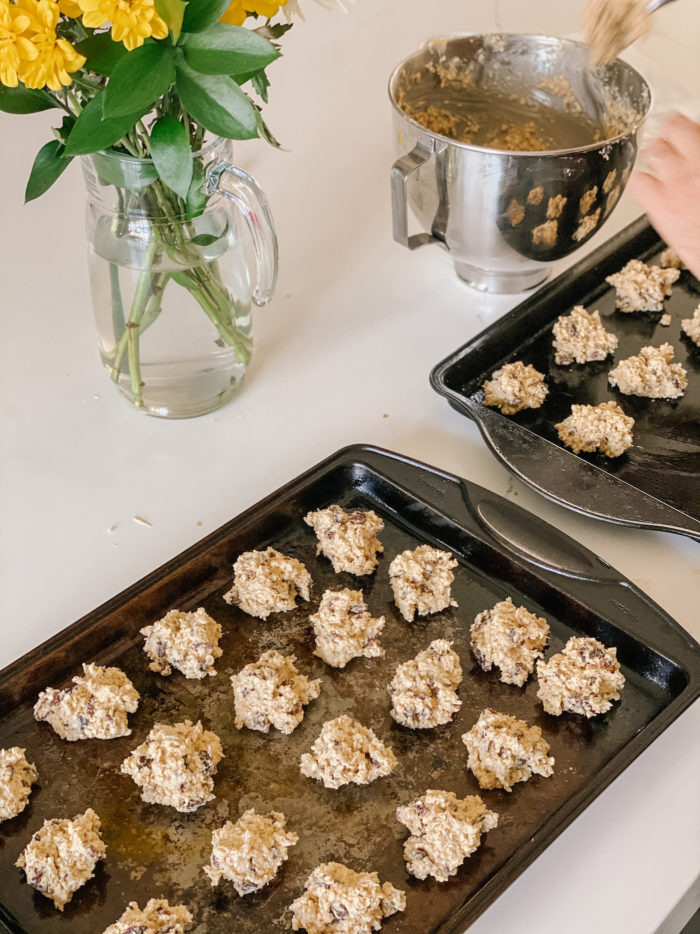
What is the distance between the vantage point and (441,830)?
0.73 metres

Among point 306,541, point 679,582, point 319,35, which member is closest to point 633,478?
point 679,582

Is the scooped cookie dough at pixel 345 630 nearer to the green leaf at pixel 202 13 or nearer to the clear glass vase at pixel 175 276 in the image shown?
the clear glass vase at pixel 175 276

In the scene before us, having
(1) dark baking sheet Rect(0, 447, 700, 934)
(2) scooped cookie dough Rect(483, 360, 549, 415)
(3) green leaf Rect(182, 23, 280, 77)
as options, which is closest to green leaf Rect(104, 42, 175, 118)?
(3) green leaf Rect(182, 23, 280, 77)

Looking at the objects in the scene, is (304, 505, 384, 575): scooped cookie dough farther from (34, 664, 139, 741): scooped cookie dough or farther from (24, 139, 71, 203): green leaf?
(24, 139, 71, 203): green leaf

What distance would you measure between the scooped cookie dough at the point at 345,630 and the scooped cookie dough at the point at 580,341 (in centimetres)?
42

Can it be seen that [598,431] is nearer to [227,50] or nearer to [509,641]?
[509,641]

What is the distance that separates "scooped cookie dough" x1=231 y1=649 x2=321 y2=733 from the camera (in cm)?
82

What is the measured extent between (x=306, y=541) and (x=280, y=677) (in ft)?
0.58

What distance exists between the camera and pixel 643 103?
4.00 ft

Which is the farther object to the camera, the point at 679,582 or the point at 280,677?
the point at 679,582

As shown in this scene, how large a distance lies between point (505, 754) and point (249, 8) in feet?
1.99

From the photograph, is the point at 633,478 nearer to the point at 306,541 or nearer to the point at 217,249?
the point at 306,541

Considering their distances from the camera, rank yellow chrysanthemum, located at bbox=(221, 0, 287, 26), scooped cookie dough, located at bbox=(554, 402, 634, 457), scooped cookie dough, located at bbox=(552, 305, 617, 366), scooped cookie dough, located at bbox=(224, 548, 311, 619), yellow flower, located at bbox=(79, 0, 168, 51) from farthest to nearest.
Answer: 1. scooped cookie dough, located at bbox=(552, 305, 617, 366)
2. scooped cookie dough, located at bbox=(554, 402, 634, 457)
3. scooped cookie dough, located at bbox=(224, 548, 311, 619)
4. yellow chrysanthemum, located at bbox=(221, 0, 287, 26)
5. yellow flower, located at bbox=(79, 0, 168, 51)

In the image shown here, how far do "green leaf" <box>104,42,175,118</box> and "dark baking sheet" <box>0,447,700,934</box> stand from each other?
38 centimetres
